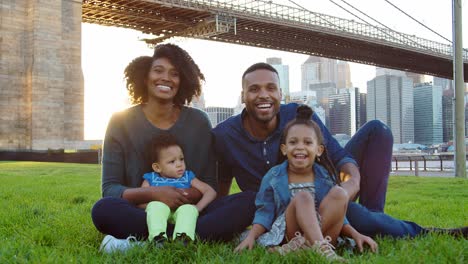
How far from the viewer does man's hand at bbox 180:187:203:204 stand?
9.48 ft

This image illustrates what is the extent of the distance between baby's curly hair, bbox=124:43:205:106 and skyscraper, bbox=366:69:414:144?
→ 51767 millimetres

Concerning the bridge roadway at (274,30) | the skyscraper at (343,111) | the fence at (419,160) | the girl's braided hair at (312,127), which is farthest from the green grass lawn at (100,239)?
the skyscraper at (343,111)

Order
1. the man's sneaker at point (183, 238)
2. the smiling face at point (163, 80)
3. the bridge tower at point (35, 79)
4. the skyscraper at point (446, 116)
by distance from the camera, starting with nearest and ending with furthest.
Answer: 1. the man's sneaker at point (183, 238)
2. the smiling face at point (163, 80)
3. the bridge tower at point (35, 79)
4. the skyscraper at point (446, 116)

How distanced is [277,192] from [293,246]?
311 millimetres

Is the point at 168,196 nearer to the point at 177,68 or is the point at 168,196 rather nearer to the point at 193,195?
the point at 193,195

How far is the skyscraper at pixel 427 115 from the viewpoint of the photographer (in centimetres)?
5356

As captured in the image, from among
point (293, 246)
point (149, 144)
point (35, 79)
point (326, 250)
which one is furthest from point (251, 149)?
point (35, 79)

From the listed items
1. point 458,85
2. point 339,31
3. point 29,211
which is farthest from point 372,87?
point 29,211

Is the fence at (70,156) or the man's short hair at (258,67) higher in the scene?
the man's short hair at (258,67)

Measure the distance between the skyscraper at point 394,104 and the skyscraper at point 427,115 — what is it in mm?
622

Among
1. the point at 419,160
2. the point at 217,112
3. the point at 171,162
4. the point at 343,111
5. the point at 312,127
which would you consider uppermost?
the point at 343,111

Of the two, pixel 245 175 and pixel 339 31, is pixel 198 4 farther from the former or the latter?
pixel 245 175

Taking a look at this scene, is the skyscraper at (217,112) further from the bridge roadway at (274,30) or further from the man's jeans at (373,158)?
the man's jeans at (373,158)

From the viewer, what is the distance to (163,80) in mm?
3119
